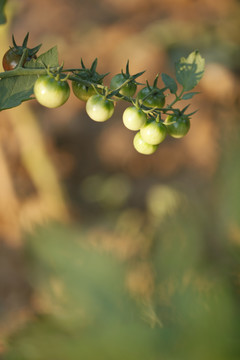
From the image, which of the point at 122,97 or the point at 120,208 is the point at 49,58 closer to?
the point at 122,97

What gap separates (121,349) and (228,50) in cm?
123

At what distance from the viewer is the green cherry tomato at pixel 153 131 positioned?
32cm

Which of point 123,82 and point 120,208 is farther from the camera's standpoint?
point 120,208

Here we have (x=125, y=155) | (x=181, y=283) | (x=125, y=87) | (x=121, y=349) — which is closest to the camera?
(x=125, y=87)

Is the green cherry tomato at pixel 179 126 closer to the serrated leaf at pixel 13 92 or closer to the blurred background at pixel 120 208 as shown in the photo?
the serrated leaf at pixel 13 92

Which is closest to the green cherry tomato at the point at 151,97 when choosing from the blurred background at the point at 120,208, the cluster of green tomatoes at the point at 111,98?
the cluster of green tomatoes at the point at 111,98

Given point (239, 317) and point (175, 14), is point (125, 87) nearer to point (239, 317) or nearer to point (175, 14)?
point (239, 317)

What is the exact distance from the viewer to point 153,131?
319 millimetres

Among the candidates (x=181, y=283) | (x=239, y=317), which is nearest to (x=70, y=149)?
(x=181, y=283)

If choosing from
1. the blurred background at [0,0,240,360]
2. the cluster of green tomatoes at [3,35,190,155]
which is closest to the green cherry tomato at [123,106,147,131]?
the cluster of green tomatoes at [3,35,190,155]

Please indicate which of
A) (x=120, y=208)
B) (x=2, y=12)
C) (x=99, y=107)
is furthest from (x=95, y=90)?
(x=120, y=208)

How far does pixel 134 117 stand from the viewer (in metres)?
0.31

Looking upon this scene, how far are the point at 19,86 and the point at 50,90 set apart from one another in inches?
1.8

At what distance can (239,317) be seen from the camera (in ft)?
2.75
